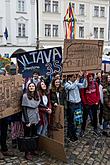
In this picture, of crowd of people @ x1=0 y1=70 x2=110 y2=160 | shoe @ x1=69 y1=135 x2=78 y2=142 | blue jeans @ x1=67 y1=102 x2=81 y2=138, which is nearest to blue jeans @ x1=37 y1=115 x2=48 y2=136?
crowd of people @ x1=0 y1=70 x2=110 y2=160

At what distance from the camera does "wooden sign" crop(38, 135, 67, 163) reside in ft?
16.9

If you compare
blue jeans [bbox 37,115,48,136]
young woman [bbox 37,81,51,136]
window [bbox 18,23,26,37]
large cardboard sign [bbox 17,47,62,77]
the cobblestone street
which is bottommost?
the cobblestone street

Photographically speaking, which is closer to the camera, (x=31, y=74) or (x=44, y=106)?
(x=44, y=106)

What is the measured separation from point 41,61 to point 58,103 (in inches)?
61.6

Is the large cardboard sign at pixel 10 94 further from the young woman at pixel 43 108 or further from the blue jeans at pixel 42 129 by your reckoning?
the blue jeans at pixel 42 129

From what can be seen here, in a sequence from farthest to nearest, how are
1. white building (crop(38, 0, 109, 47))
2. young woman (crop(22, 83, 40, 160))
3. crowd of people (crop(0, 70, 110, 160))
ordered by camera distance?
white building (crop(38, 0, 109, 47)), crowd of people (crop(0, 70, 110, 160)), young woman (crop(22, 83, 40, 160))

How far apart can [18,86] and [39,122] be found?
81cm

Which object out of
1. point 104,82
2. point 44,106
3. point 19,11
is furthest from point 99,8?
point 44,106

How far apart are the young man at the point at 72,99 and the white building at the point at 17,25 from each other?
23191 mm

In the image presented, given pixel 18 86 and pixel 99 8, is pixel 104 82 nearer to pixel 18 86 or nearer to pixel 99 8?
pixel 18 86

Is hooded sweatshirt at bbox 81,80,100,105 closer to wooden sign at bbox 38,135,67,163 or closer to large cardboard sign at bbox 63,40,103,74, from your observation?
large cardboard sign at bbox 63,40,103,74

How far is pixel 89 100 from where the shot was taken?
648 centimetres

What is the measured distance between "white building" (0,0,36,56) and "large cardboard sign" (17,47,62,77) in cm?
2216

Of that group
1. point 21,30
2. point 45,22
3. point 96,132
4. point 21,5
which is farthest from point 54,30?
point 96,132
